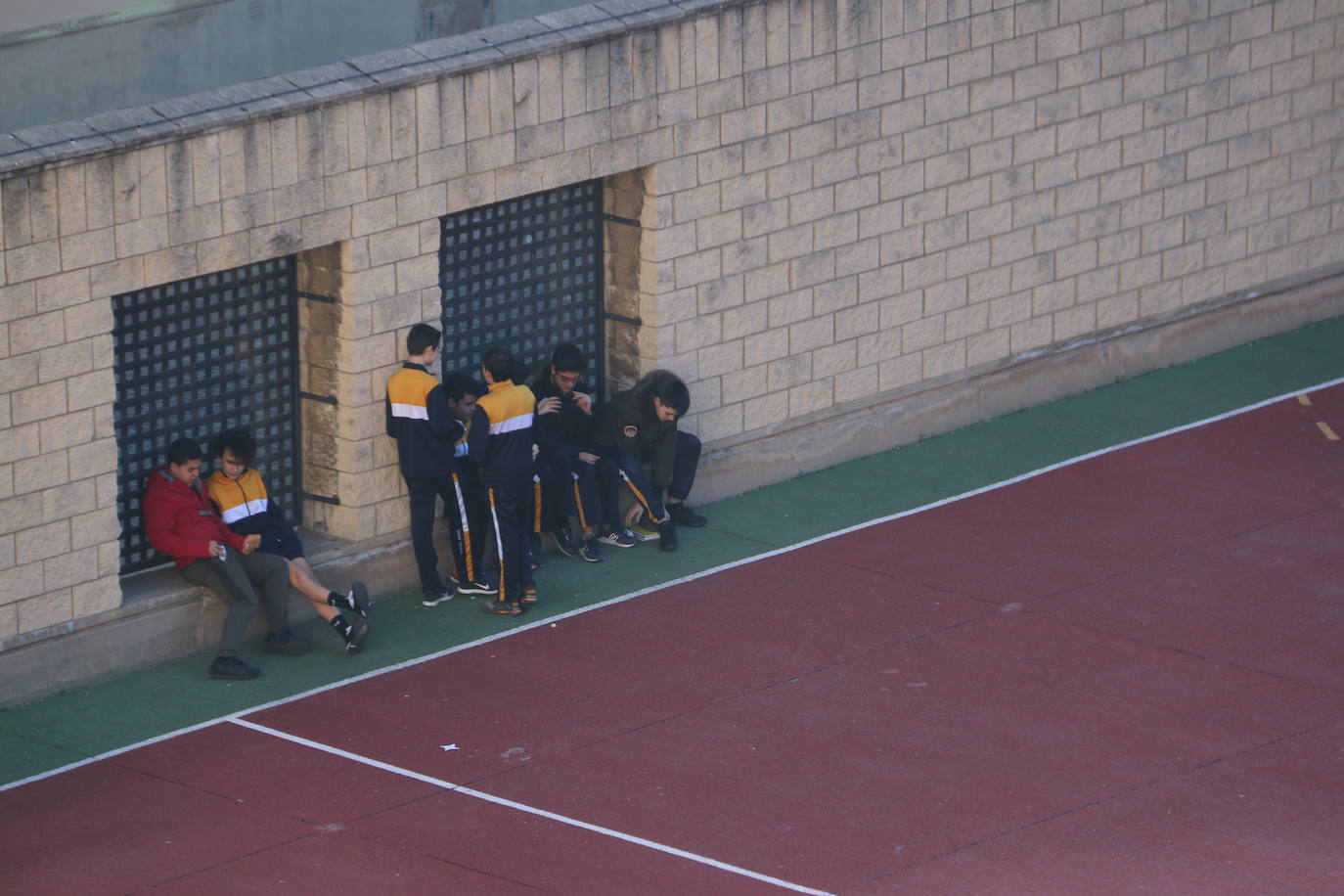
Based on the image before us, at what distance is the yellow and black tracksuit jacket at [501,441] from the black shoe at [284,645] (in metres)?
1.75

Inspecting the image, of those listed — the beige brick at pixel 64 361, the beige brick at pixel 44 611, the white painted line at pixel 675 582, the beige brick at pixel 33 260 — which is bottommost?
the white painted line at pixel 675 582

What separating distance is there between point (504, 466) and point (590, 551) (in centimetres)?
136

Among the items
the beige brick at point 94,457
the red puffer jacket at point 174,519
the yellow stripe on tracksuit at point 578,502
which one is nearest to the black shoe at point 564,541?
the yellow stripe on tracksuit at point 578,502

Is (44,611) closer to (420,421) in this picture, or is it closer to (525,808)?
(420,421)

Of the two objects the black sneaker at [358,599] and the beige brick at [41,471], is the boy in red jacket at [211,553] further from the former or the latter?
the beige brick at [41,471]

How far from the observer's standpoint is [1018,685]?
1630cm

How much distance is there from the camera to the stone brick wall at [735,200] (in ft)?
52.2

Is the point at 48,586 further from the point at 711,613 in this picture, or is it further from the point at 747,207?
the point at 747,207

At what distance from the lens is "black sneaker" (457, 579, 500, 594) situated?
17.8m

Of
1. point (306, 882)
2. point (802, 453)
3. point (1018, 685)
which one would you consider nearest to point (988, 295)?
point (802, 453)

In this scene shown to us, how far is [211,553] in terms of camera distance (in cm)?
1631

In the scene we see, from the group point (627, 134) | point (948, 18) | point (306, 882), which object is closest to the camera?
point (306, 882)

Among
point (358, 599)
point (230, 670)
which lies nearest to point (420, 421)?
point (358, 599)

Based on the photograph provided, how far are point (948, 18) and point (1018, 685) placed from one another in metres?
6.29
